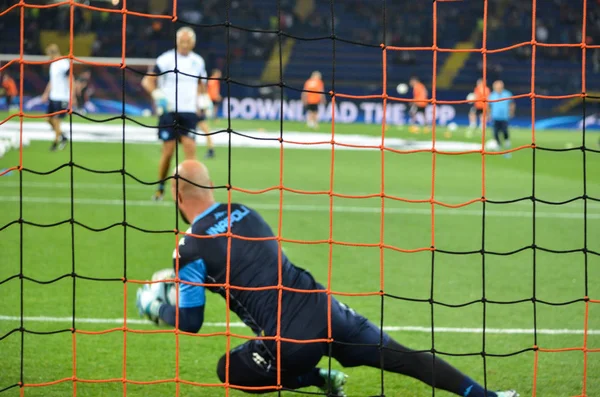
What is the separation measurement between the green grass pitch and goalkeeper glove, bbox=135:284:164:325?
13 centimetres

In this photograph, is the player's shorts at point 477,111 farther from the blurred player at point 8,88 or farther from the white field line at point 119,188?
the white field line at point 119,188

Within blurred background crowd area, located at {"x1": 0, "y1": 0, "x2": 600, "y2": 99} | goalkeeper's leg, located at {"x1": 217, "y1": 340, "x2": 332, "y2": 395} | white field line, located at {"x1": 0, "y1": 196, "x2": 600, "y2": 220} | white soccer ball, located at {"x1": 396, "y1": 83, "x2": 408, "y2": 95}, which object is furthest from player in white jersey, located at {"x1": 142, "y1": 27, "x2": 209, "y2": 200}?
blurred background crowd area, located at {"x1": 0, "y1": 0, "x2": 600, "y2": 99}

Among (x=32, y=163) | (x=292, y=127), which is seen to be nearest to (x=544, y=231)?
(x=32, y=163)

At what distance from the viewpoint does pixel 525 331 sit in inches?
229

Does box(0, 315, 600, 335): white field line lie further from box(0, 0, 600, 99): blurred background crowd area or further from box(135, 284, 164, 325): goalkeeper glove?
box(0, 0, 600, 99): blurred background crowd area

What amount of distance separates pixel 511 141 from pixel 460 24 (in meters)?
14.6

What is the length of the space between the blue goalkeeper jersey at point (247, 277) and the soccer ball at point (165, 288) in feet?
0.73

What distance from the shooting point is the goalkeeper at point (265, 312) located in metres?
4.09

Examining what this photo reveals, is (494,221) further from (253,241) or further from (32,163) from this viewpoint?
(32,163)

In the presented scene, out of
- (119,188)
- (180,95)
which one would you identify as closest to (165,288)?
(180,95)

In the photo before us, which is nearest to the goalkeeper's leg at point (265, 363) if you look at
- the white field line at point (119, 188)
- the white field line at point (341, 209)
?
the white field line at point (341, 209)

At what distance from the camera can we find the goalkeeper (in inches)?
161

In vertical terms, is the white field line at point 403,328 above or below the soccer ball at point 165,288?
below

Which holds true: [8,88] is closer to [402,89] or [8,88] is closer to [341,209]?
[402,89]
